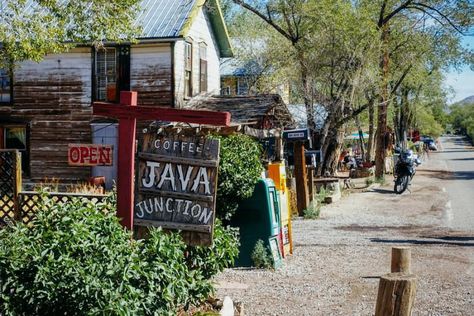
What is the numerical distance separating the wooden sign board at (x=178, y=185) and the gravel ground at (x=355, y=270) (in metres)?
2.18

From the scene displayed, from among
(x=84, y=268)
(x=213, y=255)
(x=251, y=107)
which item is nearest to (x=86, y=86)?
(x=251, y=107)

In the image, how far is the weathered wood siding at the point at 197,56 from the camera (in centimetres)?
2150

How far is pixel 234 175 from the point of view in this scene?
938 centimetres

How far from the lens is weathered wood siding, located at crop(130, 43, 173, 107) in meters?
21.2

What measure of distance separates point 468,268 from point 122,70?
1387 cm

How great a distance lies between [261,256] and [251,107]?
1106cm

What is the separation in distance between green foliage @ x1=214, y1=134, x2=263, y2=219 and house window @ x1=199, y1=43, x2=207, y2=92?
13.9 metres

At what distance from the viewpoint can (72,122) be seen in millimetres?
22188

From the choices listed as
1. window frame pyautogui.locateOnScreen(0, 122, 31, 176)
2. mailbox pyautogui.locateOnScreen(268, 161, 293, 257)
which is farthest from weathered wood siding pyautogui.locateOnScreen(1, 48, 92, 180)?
mailbox pyautogui.locateOnScreen(268, 161, 293, 257)

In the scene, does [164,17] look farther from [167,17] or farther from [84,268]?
[84,268]

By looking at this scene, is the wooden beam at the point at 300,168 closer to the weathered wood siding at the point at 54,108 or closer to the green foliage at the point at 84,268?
the weathered wood siding at the point at 54,108

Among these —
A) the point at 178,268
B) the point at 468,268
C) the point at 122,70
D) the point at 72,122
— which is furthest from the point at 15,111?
the point at 178,268

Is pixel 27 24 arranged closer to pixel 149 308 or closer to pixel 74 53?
pixel 74 53

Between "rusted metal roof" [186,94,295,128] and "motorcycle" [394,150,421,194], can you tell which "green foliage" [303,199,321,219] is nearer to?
"rusted metal roof" [186,94,295,128]
